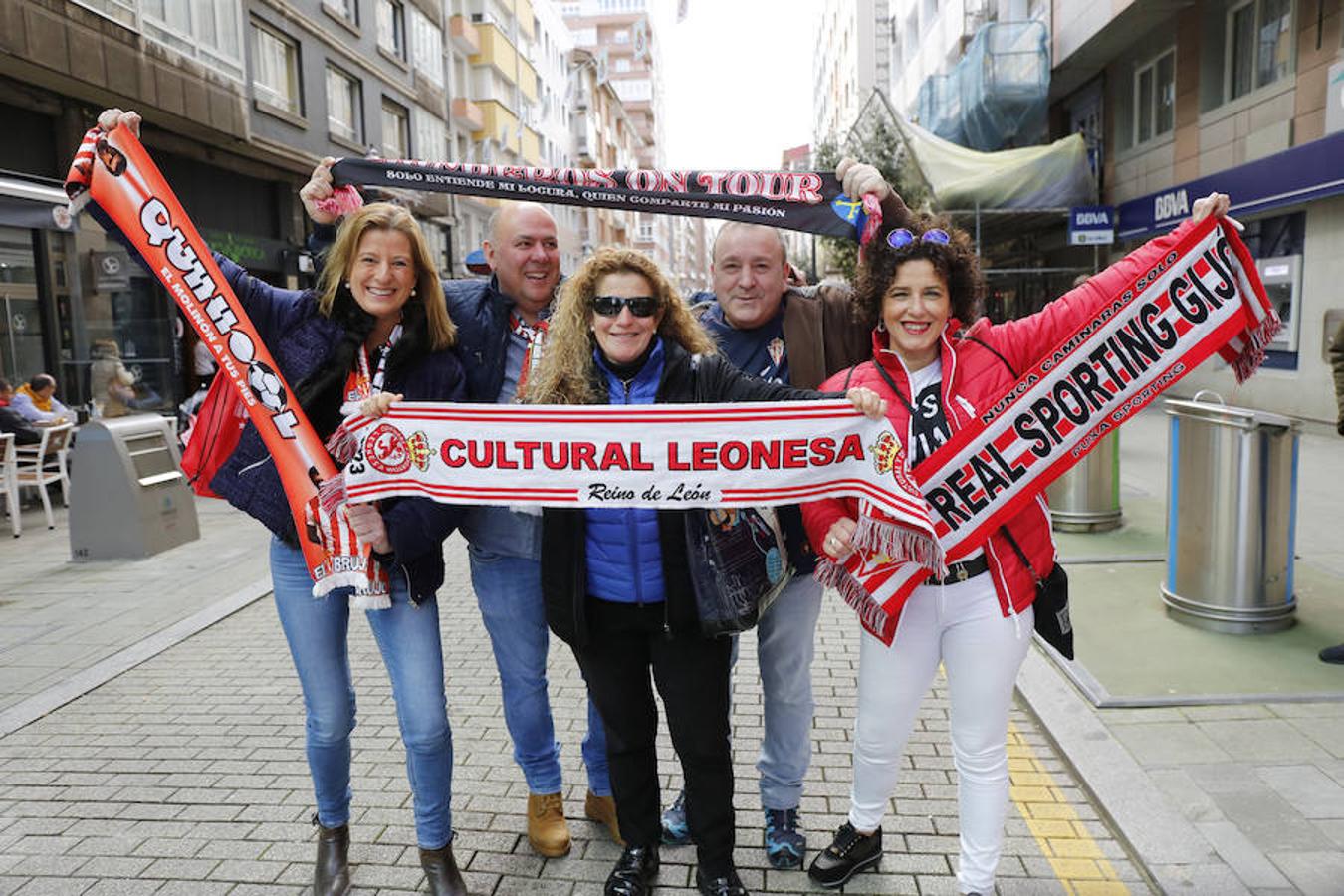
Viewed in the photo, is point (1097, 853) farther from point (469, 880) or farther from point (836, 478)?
point (469, 880)

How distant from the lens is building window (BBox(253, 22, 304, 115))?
1858 centimetres

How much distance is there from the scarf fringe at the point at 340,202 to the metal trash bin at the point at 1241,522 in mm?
4571

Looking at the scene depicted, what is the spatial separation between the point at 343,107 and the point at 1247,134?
1916 cm

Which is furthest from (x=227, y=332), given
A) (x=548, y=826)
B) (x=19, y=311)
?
(x=19, y=311)

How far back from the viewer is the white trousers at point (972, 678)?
275 cm

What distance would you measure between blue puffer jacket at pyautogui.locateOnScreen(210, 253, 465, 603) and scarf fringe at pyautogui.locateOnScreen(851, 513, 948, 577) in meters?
1.30

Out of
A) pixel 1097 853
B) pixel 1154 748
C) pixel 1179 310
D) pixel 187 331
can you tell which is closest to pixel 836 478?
pixel 1179 310

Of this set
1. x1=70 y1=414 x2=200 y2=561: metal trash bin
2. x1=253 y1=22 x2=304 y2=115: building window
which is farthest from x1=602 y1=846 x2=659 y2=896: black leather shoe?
x1=253 y1=22 x2=304 y2=115: building window

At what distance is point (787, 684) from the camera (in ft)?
10.5

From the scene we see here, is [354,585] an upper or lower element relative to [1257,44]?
lower

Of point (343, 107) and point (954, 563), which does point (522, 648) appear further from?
point (343, 107)

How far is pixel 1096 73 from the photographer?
2078 centimetres

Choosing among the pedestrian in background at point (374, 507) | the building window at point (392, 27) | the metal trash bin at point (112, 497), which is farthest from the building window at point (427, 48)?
the pedestrian in background at point (374, 507)

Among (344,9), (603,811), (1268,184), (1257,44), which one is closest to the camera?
(603,811)
